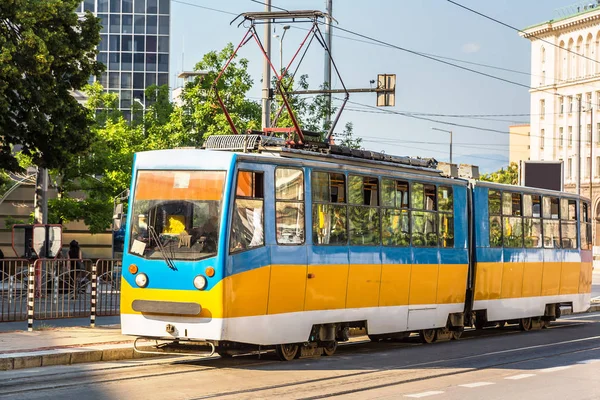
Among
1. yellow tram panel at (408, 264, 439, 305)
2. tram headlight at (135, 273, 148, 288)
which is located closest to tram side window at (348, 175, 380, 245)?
yellow tram panel at (408, 264, 439, 305)

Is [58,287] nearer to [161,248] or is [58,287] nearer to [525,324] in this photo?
[161,248]

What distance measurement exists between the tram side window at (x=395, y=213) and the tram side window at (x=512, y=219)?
14.4ft

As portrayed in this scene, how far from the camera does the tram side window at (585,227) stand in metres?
28.1

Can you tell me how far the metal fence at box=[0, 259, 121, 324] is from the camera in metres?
21.8

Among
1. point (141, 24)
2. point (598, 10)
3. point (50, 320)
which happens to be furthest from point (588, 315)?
point (598, 10)

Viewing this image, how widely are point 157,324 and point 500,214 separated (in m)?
10.3

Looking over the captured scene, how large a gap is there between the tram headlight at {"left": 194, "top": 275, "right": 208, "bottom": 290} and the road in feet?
3.80

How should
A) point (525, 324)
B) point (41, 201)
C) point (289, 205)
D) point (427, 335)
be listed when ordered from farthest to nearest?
point (41, 201) → point (525, 324) → point (427, 335) → point (289, 205)

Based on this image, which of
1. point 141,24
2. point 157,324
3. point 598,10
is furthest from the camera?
point 598,10

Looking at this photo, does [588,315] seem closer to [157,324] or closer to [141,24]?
[157,324]

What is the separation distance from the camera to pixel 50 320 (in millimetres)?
22297

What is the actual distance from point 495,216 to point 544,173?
18000mm

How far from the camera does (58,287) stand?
22453 millimetres

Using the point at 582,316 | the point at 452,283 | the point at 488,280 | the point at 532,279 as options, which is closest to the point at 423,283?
the point at 452,283
